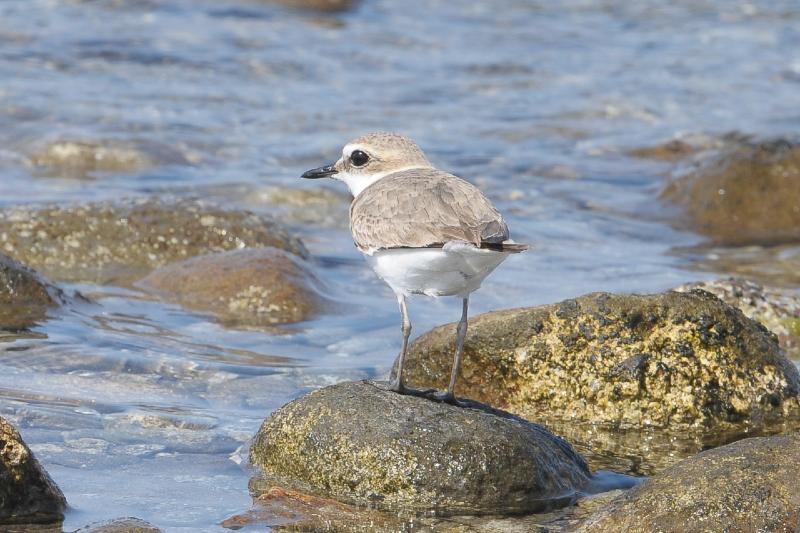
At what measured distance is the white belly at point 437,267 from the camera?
5.42 m

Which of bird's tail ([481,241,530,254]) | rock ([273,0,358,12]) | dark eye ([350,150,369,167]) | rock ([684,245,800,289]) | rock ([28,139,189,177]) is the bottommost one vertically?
rock ([684,245,800,289])

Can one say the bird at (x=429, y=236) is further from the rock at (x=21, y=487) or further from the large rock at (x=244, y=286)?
the large rock at (x=244, y=286)

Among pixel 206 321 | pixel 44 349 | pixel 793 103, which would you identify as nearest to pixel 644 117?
pixel 793 103

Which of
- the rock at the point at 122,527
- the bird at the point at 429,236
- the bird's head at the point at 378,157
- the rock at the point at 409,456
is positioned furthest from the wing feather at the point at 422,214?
the rock at the point at 122,527

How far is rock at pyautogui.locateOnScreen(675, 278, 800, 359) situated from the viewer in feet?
27.9

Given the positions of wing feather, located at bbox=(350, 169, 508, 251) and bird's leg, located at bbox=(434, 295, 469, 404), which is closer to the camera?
wing feather, located at bbox=(350, 169, 508, 251)

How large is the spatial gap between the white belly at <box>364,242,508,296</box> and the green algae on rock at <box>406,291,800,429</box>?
1258 millimetres

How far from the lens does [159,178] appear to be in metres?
13.1

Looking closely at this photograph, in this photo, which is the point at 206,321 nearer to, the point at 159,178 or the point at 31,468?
the point at 31,468

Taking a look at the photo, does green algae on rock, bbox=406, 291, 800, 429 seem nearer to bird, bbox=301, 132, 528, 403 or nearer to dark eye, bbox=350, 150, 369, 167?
bird, bbox=301, 132, 528, 403

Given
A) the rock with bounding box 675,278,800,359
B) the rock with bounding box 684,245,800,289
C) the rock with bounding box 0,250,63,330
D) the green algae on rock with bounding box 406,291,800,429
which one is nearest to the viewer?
the green algae on rock with bounding box 406,291,800,429

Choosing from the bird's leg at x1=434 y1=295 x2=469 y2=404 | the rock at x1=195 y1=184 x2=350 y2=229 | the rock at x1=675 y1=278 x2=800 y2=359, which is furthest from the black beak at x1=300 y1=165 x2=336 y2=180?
the rock at x1=195 y1=184 x2=350 y2=229

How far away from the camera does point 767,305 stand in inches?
343

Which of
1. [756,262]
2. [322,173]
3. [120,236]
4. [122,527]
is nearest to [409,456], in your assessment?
[122,527]
